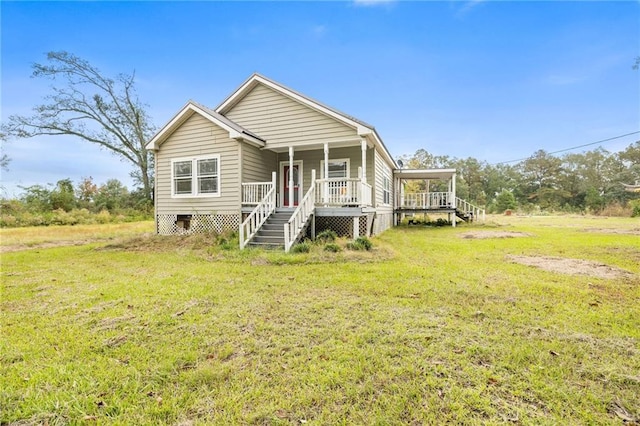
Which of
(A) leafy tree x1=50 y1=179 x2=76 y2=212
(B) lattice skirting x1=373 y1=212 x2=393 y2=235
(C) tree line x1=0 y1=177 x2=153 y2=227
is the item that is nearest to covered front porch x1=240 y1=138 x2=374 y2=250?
(B) lattice skirting x1=373 y1=212 x2=393 y2=235

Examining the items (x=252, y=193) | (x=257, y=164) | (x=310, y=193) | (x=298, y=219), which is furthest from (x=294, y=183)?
(x=298, y=219)

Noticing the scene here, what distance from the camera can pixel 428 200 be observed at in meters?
19.0

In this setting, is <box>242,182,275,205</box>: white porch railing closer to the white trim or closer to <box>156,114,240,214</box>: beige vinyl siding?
<box>156,114,240,214</box>: beige vinyl siding

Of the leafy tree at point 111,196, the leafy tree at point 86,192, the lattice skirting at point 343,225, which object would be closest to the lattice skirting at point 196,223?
the lattice skirting at point 343,225

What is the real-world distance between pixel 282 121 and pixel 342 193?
3.93 meters

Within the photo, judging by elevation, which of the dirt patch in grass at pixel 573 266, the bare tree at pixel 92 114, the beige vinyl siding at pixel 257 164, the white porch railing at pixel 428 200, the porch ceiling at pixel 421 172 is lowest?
the dirt patch in grass at pixel 573 266

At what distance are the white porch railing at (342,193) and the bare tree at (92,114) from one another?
22180 millimetres

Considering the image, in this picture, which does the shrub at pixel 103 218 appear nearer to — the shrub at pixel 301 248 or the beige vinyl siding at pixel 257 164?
the beige vinyl siding at pixel 257 164

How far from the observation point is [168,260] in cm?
768

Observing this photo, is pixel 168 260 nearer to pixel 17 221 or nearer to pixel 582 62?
pixel 17 221

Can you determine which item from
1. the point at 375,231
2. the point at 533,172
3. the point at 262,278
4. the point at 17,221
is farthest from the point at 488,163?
the point at 17,221

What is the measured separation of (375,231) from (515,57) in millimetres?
14759

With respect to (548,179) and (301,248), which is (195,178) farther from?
(548,179)

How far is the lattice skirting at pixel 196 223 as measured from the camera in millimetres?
11031
